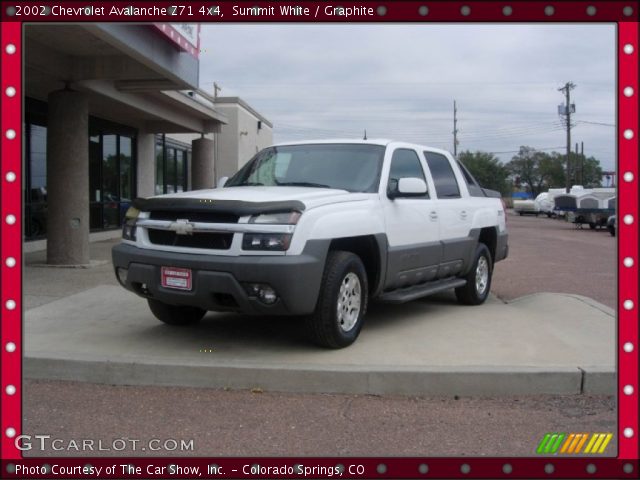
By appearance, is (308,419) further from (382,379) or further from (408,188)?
(408,188)

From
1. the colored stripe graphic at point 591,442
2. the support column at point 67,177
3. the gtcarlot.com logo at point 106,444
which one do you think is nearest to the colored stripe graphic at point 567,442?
the colored stripe graphic at point 591,442

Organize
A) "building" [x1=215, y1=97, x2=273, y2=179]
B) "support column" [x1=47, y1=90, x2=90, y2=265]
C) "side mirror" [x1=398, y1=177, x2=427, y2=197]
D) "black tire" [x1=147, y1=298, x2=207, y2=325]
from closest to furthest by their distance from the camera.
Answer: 1. "side mirror" [x1=398, y1=177, x2=427, y2=197]
2. "black tire" [x1=147, y1=298, x2=207, y2=325]
3. "support column" [x1=47, y1=90, x2=90, y2=265]
4. "building" [x1=215, y1=97, x2=273, y2=179]

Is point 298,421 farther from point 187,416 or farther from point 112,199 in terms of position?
point 112,199

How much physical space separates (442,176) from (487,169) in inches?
3447

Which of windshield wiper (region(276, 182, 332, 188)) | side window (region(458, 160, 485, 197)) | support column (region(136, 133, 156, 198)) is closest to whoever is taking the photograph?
windshield wiper (region(276, 182, 332, 188))

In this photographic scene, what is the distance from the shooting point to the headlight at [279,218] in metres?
4.90

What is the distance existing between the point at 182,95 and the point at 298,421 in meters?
13.6

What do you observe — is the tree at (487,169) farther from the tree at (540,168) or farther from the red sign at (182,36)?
the red sign at (182,36)

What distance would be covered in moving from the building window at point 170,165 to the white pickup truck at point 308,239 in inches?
622

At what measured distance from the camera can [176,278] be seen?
512 cm

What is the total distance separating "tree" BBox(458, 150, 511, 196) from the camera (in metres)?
89.6

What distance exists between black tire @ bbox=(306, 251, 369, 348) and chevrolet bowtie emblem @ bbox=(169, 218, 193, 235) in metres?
1.13

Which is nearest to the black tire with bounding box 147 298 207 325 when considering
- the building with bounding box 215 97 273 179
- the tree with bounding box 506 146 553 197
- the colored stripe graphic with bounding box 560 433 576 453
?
the colored stripe graphic with bounding box 560 433 576 453

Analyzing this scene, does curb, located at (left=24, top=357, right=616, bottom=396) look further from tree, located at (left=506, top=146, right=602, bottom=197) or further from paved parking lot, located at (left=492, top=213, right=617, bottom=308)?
tree, located at (left=506, top=146, right=602, bottom=197)
